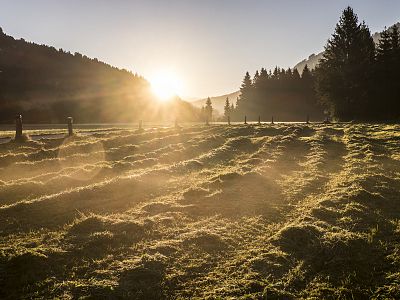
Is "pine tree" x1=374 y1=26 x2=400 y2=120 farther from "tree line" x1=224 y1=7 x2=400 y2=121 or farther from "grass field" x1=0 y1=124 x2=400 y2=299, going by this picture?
"grass field" x1=0 y1=124 x2=400 y2=299

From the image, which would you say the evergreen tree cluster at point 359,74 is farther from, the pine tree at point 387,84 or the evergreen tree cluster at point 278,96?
the evergreen tree cluster at point 278,96

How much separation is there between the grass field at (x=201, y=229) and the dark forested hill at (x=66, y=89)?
81983mm

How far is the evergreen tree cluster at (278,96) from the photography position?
89.6 m

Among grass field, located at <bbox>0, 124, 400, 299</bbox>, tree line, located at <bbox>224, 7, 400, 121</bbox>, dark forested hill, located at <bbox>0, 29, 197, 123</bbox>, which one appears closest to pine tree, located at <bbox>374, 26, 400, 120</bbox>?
tree line, located at <bbox>224, 7, 400, 121</bbox>

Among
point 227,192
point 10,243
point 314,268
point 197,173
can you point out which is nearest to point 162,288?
point 314,268

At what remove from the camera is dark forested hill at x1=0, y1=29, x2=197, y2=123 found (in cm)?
9931

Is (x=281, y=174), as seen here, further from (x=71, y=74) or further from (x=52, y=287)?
(x=71, y=74)

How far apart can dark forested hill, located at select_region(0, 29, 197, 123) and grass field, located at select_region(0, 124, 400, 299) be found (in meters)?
82.0

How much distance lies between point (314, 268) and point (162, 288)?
11.2 ft

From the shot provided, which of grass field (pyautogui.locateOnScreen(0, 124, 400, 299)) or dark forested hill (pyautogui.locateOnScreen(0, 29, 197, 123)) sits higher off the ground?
dark forested hill (pyautogui.locateOnScreen(0, 29, 197, 123))

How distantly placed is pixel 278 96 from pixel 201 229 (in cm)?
8921

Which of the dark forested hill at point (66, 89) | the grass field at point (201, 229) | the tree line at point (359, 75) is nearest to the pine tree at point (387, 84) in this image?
the tree line at point (359, 75)

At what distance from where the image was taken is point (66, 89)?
12419 centimetres

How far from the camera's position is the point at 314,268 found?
7.20m
